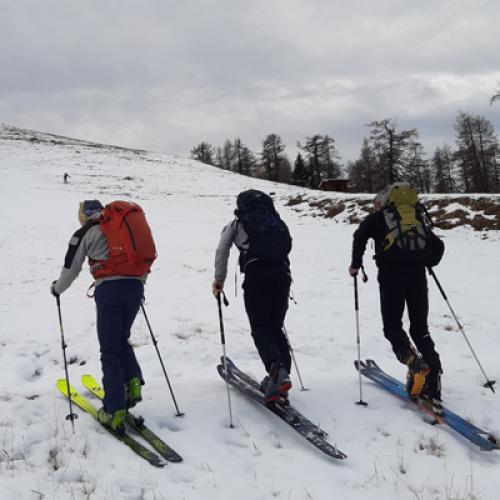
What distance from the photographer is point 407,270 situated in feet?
16.6

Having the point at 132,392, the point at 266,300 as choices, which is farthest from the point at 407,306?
the point at 132,392

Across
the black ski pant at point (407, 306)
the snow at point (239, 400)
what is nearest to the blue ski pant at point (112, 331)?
the snow at point (239, 400)

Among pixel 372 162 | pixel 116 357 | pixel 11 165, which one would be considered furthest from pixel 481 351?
pixel 372 162

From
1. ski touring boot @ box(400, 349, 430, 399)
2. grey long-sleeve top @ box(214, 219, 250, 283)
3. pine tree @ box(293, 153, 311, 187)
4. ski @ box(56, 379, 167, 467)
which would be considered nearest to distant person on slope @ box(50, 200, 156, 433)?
ski @ box(56, 379, 167, 467)

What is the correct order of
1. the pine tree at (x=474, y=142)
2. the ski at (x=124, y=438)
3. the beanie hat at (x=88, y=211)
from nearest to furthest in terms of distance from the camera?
1. the ski at (x=124, y=438)
2. the beanie hat at (x=88, y=211)
3. the pine tree at (x=474, y=142)

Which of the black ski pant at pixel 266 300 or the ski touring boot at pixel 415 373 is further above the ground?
the black ski pant at pixel 266 300

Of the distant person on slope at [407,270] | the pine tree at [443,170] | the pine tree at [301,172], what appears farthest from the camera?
the pine tree at [301,172]

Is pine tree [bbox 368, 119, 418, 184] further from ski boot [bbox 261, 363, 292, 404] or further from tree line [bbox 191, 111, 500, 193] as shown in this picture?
ski boot [bbox 261, 363, 292, 404]

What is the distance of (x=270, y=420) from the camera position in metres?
4.93

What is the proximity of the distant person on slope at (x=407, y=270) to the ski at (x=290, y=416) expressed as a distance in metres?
1.38

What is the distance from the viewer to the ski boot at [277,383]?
4.69m

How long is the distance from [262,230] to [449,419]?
2.92m

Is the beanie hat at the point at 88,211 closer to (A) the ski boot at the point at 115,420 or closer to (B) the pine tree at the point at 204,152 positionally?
(A) the ski boot at the point at 115,420

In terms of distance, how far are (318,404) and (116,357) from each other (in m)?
2.54
